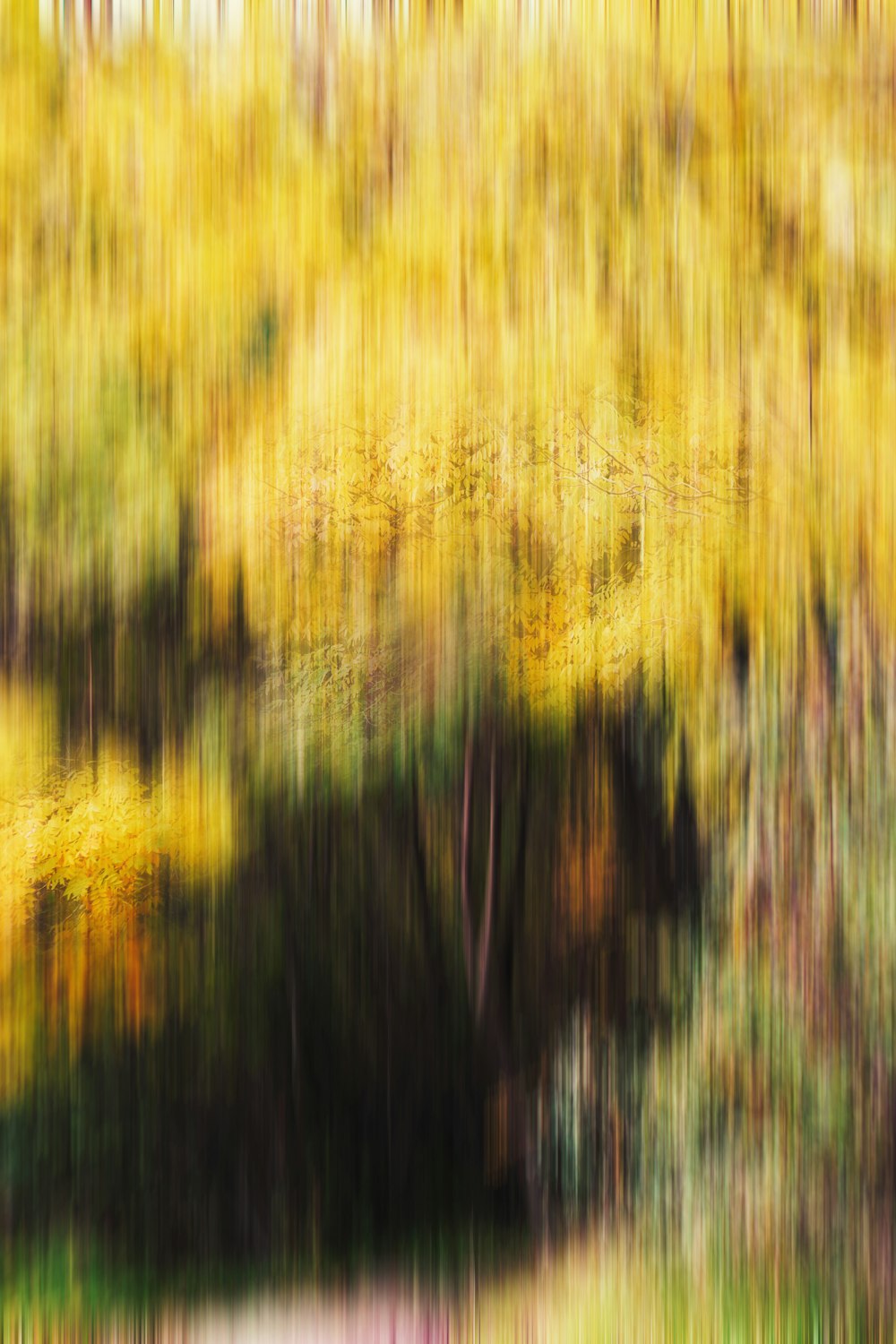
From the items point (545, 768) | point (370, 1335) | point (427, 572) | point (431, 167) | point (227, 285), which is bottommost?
point (370, 1335)

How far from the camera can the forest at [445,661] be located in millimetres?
2410

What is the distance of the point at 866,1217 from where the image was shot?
7.92 ft

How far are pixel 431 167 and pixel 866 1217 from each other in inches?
86.2

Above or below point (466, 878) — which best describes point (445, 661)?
above

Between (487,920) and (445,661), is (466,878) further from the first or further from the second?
(445,661)

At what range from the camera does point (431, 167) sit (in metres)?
2.48

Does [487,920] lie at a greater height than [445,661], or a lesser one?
lesser

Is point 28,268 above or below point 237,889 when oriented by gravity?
above

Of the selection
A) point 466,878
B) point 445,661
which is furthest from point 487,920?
point 445,661

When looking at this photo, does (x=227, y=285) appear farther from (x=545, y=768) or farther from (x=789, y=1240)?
(x=789, y=1240)

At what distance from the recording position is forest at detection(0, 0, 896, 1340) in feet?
7.91

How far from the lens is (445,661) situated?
2.45 m

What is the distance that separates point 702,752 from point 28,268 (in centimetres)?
162

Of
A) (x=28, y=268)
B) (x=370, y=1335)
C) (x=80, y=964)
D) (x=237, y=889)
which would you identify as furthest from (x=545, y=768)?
(x=28, y=268)
